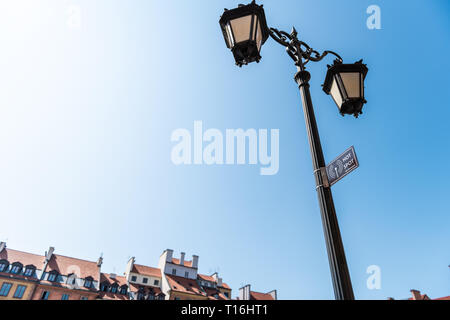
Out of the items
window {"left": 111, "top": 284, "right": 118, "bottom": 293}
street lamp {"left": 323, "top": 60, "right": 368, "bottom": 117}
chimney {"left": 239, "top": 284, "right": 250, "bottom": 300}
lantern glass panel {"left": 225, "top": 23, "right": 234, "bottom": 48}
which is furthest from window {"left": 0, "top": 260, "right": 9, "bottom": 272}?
street lamp {"left": 323, "top": 60, "right": 368, "bottom": 117}

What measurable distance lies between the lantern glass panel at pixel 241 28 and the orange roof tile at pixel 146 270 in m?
46.2

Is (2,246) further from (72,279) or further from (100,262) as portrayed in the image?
→ (100,262)

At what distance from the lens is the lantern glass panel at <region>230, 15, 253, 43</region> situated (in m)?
3.74

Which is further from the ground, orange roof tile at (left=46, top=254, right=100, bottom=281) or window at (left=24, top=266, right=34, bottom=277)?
orange roof tile at (left=46, top=254, right=100, bottom=281)

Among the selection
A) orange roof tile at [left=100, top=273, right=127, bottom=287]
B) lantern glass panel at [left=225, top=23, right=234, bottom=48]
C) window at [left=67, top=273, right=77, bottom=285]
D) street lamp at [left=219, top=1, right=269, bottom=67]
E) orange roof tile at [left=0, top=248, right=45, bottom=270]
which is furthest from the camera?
orange roof tile at [left=100, top=273, right=127, bottom=287]

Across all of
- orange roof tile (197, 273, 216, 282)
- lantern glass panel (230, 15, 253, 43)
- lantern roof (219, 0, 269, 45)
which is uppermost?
orange roof tile (197, 273, 216, 282)

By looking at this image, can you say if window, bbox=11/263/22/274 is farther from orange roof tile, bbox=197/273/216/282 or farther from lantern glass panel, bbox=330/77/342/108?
lantern glass panel, bbox=330/77/342/108

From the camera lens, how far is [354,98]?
387cm

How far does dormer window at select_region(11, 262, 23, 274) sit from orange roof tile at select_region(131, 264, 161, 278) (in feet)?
49.5

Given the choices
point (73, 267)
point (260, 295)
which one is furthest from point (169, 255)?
point (260, 295)

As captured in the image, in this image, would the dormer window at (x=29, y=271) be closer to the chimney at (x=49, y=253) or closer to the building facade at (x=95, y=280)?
the building facade at (x=95, y=280)

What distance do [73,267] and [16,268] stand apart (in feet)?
22.3
